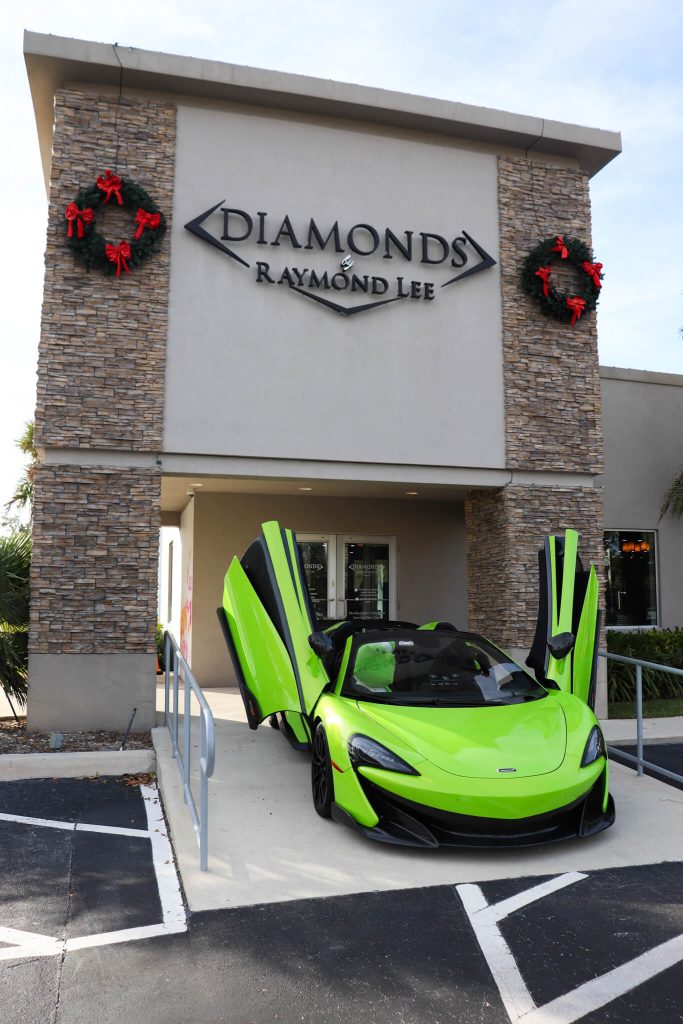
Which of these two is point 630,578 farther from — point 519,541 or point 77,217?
point 77,217

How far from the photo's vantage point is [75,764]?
6.81m

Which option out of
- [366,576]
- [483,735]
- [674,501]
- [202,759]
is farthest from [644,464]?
[202,759]

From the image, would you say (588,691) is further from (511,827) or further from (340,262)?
(340,262)

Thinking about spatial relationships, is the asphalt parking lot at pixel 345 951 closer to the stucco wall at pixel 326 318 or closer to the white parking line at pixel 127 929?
the white parking line at pixel 127 929

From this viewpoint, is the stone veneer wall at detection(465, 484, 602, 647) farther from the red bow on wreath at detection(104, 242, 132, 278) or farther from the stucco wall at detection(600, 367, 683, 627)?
the red bow on wreath at detection(104, 242, 132, 278)

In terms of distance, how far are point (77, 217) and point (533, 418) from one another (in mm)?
5575

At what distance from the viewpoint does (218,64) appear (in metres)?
8.74

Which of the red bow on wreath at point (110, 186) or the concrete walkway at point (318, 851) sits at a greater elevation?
the red bow on wreath at point (110, 186)

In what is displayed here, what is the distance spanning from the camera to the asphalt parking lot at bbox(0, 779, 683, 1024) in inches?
121

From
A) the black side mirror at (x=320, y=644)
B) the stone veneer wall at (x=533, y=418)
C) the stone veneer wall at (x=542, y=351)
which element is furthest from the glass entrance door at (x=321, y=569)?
the black side mirror at (x=320, y=644)

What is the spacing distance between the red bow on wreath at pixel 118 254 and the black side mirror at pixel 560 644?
584 cm

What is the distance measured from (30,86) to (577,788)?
8849 millimetres

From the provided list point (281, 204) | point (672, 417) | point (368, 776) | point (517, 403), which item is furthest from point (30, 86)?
point (672, 417)

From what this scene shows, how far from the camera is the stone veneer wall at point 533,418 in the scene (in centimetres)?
945
